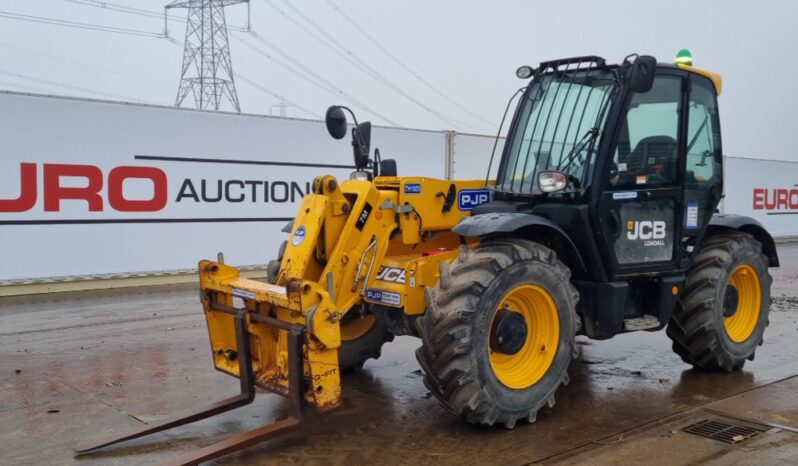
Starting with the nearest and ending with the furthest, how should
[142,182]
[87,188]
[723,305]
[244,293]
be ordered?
[244,293] → [723,305] → [87,188] → [142,182]

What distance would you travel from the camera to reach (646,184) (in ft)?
18.6

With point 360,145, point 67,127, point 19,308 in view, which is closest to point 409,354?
point 360,145

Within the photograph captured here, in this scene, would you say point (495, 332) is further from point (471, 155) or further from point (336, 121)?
point (471, 155)

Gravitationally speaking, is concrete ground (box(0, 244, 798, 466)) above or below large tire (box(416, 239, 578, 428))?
below

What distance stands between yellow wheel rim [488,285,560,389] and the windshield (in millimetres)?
947

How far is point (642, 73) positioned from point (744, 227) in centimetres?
234

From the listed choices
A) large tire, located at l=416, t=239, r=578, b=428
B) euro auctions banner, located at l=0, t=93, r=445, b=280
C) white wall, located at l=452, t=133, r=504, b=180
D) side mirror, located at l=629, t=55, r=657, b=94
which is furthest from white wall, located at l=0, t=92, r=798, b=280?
side mirror, located at l=629, t=55, r=657, b=94

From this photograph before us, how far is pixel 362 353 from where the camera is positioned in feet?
20.0

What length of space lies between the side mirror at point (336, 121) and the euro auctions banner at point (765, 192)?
16.3 metres

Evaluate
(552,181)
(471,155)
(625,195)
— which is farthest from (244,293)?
(471,155)

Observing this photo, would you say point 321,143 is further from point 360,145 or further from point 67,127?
point 360,145

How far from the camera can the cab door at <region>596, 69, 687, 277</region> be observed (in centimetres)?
543

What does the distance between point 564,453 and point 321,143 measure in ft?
30.3

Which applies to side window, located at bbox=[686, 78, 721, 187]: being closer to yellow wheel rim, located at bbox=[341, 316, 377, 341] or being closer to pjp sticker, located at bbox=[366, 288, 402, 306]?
pjp sticker, located at bbox=[366, 288, 402, 306]
